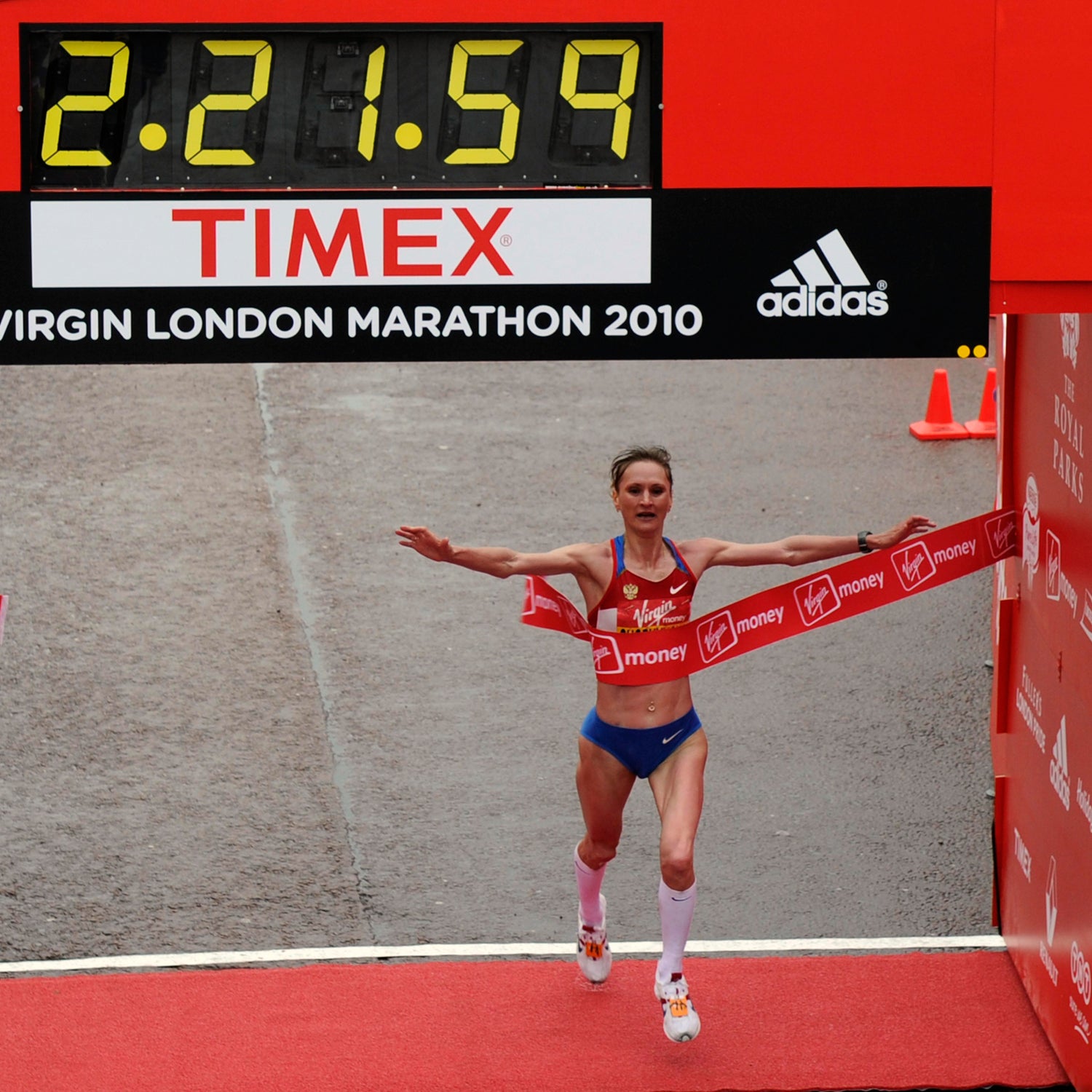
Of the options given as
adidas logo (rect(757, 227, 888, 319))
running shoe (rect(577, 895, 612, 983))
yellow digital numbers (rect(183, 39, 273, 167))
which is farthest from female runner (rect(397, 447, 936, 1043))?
yellow digital numbers (rect(183, 39, 273, 167))

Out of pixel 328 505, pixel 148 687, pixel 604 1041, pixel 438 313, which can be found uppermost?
pixel 438 313

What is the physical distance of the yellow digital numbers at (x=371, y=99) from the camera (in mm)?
5500

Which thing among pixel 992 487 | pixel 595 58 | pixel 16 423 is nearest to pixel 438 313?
pixel 595 58

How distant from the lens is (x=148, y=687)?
11.7 metres

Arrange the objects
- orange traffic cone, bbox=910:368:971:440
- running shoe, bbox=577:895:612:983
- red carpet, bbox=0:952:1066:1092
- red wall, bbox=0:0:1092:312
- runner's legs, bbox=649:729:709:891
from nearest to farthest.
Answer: red wall, bbox=0:0:1092:312 → runner's legs, bbox=649:729:709:891 → red carpet, bbox=0:952:1066:1092 → running shoe, bbox=577:895:612:983 → orange traffic cone, bbox=910:368:971:440

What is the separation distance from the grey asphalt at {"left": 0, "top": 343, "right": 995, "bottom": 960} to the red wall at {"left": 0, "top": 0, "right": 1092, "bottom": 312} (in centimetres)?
428

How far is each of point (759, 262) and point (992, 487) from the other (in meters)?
10.4

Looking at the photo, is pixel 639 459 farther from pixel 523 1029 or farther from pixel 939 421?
pixel 939 421

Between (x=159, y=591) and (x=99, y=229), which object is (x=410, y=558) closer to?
(x=159, y=591)

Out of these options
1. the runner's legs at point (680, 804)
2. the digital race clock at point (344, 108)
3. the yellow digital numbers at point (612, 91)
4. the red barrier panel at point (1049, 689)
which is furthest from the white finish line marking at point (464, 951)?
the yellow digital numbers at point (612, 91)

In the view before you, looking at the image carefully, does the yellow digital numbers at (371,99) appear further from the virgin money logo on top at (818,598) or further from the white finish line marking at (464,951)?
the white finish line marking at (464,951)

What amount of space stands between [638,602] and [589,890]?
130 centimetres

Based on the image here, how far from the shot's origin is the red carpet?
7.17 metres

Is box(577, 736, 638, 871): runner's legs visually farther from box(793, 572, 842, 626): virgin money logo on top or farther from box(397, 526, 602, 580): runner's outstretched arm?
box(793, 572, 842, 626): virgin money logo on top
